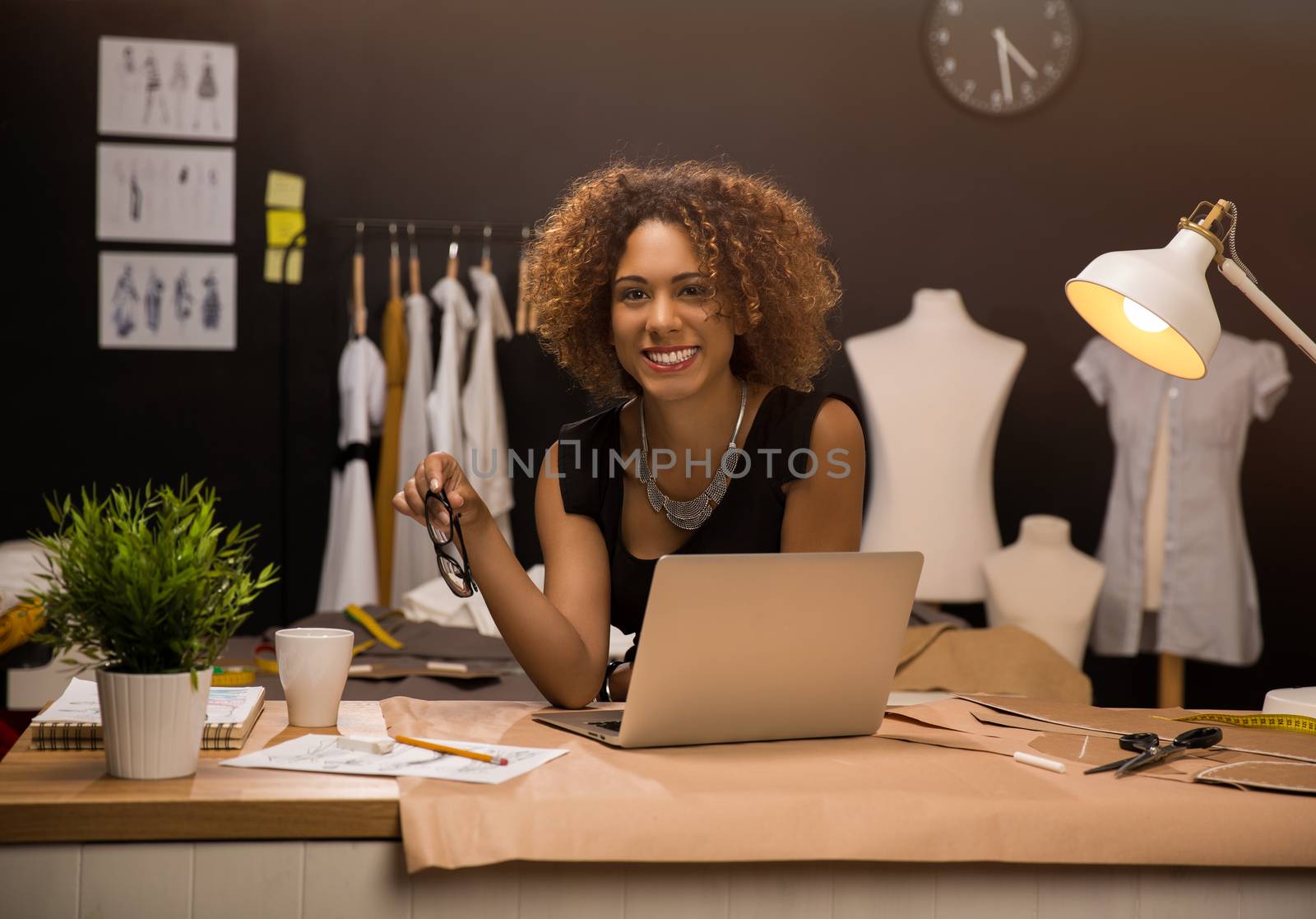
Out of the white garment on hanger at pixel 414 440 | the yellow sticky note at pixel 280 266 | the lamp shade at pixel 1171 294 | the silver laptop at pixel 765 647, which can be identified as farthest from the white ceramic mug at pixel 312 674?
the yellow sticky note at pixel 280 266

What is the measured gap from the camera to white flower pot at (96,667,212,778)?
111cm

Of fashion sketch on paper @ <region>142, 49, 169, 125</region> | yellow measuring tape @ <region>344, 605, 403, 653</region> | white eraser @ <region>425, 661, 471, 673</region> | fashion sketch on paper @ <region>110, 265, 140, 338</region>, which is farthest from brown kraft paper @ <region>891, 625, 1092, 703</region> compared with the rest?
fashion sketch on paper @ <region>142, 49, 169, 125</region>

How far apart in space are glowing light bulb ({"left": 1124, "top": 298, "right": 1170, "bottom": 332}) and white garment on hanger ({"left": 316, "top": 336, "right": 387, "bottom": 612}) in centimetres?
301

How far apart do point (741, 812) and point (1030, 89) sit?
416 centimetres

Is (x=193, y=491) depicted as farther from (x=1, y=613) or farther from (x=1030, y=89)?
(x=1030, y=89)

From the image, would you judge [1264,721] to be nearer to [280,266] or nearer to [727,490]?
[727,490]

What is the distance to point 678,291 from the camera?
1.84 meters

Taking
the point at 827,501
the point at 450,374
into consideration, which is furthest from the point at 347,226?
the point at 827,501

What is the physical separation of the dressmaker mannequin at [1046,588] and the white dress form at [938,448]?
0.09 meters

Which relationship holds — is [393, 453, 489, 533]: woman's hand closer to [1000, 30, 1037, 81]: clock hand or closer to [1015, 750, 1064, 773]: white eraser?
[1015, 750, 1064, 773]: white eraser

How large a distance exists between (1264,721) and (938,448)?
8.10ft

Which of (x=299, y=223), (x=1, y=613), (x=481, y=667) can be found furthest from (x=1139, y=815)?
(x=299, y=223)

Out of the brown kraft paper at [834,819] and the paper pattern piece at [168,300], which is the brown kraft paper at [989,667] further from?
the paper pattern piece at [168,300]

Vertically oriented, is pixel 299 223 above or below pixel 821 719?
above
